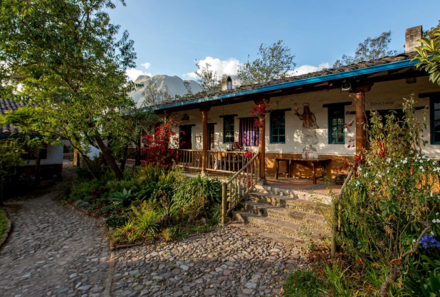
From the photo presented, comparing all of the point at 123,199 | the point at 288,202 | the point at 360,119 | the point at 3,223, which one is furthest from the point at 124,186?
the point at 360,119

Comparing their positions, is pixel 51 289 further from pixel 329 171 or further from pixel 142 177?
pixel 329 171

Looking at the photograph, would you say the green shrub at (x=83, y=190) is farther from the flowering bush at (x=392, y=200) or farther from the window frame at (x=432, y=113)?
the window frame at (x=432, y=113)

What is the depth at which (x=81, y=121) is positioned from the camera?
784cm

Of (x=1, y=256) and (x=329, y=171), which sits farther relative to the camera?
(x=329, y=171)

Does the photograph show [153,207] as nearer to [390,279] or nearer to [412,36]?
[390,279]

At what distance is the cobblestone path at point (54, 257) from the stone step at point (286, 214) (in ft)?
10.5

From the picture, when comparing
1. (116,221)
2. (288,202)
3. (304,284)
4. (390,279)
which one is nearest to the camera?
(390,279)

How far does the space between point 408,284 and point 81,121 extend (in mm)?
8621

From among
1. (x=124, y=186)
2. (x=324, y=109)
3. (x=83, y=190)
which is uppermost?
(x=324, y=109)

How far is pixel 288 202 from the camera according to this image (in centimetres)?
558

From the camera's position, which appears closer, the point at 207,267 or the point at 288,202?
the point at 207,267

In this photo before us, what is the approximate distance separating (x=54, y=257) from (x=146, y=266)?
1883 mm

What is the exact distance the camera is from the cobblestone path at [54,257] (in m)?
3.46

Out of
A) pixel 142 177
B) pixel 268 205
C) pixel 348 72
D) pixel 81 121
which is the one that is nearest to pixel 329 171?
pixel 268 205
